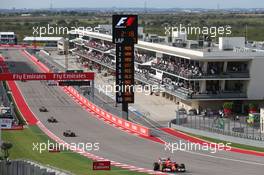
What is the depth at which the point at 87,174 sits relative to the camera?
119 feet

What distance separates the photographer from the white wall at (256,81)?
224ft

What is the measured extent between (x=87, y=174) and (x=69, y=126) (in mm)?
23506

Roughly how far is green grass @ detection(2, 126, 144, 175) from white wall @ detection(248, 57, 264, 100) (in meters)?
21.7

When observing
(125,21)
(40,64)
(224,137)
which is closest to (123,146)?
(224,137)

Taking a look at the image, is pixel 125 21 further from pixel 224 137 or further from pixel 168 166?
pixel 168 166

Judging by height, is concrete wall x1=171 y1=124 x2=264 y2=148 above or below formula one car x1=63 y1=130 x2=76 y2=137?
above

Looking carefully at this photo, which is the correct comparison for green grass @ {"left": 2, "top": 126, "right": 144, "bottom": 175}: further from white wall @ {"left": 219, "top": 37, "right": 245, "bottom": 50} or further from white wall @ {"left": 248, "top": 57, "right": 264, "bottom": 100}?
white wall @ {"left": 219, "top": 37, "right": 245, "bottom": 50}

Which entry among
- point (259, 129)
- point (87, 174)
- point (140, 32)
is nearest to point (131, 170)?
point (87, 174)

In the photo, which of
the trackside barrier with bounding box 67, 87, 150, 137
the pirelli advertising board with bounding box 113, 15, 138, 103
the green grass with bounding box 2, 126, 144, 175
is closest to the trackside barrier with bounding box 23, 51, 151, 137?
the trackside barrier with bounding box 67, 87, 150, 137

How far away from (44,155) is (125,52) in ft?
57.0

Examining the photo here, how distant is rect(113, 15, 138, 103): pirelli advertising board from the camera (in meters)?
57.5

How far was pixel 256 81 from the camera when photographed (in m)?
68.6

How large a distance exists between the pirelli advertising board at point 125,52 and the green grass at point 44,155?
735 cm

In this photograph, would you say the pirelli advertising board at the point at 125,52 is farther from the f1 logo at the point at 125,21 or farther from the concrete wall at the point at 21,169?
the concrete wall at the point at 21,169
